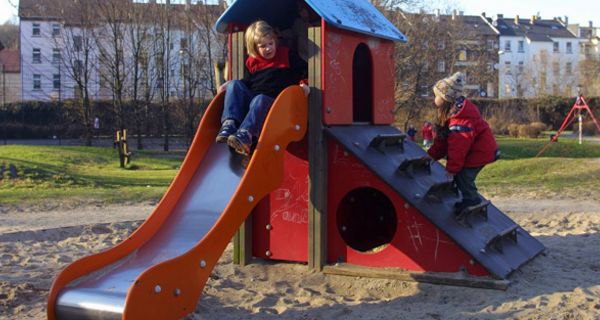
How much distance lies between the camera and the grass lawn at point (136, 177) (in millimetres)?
12562

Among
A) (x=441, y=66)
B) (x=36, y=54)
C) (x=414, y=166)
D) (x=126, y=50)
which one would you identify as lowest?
(x=414, y=166)

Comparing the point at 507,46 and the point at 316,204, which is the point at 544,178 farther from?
the point at 507,46

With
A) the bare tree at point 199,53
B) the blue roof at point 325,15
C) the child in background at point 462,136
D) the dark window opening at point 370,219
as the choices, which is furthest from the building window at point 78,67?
the child in background at point 462,136

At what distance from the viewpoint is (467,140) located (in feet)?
17.5

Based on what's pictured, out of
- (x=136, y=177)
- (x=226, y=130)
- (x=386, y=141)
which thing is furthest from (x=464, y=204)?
(x=136, y=177)

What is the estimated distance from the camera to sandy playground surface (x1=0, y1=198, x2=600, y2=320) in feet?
15.3

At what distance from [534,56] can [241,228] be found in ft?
233

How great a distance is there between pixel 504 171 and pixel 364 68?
10626mm

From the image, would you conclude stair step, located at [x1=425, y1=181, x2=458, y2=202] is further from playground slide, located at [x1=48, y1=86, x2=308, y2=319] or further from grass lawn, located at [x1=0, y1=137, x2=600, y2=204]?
grass lawn, located at [x1=0, y1=137, x2=600, y2=204]

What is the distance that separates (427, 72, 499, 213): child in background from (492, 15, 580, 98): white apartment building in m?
59.6

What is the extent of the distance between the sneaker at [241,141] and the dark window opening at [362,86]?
213 centimetres

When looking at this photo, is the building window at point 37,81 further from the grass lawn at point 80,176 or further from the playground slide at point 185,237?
the playground slide at point 185,237

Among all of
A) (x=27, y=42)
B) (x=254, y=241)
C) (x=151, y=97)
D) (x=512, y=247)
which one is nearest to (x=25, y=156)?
(x=151, y=97)

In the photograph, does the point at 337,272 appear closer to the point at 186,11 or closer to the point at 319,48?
the point at 319,48
